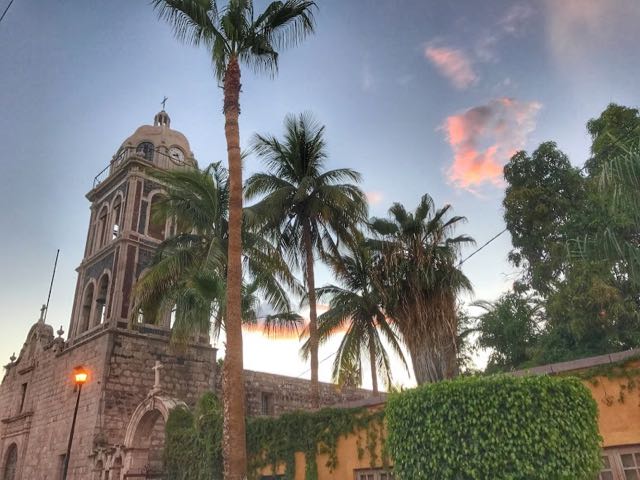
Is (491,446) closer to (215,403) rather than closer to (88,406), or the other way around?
(215,403)

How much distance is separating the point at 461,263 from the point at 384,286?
2.63 meters

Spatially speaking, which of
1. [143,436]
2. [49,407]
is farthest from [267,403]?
[49,407]

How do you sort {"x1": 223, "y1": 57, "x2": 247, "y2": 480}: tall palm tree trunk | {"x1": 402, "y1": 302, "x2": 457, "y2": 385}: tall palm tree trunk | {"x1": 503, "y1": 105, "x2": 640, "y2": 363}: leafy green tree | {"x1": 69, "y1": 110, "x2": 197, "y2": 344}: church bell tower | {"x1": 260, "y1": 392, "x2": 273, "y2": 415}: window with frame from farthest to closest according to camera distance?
{"x1": 260, "y1": 392, "x2": 273, "y2": 415}: window with frame < {"x1": 69, "y1": 110, "x2": 197, "y2": 344}: church bell tower < {"x1": 503, "y1": 105, "x2": 640, "y2": 363}: leafy green tree < {"x1": 402, "y1": 302, "x2": 457, "y2": 385}: tall palm tree trunk < {"x1": 223, "y1": 57, "x2": 247, "y2": 480}: tall palm tree trunk

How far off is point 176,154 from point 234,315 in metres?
17.9

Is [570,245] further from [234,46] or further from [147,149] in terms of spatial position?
[147,149]

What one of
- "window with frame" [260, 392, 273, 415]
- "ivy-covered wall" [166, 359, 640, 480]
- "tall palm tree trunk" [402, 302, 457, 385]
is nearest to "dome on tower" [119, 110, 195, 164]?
"window with frame" [260, 392, 273, 415]

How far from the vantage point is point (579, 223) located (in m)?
18.3

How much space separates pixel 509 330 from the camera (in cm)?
2041

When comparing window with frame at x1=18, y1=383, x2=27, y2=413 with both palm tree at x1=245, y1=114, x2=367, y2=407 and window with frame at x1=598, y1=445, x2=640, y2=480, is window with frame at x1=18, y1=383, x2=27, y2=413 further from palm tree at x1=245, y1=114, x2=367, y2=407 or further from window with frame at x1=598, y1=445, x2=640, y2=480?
window with frame at x1=598, y1=445, x2=640, y2=480

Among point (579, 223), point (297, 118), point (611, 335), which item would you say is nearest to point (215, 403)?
point (297, 118)

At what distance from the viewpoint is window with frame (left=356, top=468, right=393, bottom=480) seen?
33.1 feet

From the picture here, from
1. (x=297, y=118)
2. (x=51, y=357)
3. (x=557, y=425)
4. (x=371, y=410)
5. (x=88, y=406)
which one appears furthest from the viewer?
(x=51, y=357)

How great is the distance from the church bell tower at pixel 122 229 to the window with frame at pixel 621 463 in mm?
17440

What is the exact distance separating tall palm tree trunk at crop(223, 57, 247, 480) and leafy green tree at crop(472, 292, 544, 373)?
43.7 feet
